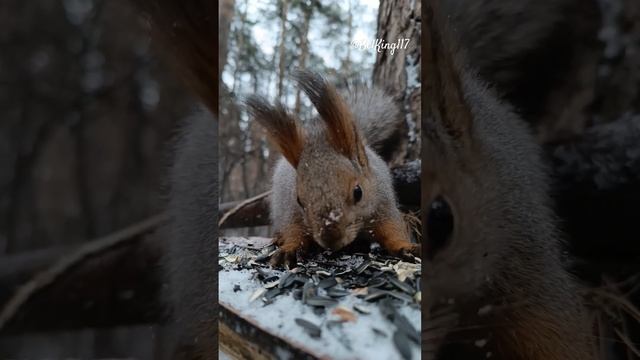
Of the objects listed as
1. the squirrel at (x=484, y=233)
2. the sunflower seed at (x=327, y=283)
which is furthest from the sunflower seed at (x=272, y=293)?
the squirrel at (x=484, y=233)

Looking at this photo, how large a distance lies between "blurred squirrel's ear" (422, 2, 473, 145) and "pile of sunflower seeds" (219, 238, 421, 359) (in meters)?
0.36

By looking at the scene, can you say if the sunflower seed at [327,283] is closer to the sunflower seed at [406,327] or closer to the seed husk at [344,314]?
the seed husk at [344,314]

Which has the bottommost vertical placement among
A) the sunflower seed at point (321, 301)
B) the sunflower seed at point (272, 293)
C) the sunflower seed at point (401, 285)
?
the sunflower seed at point (321, 301)

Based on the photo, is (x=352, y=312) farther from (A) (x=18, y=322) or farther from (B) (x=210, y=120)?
(A) (x=18, y=322)

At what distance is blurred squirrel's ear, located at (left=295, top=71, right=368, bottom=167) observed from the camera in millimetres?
1516

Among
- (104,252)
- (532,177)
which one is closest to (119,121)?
(104,252)

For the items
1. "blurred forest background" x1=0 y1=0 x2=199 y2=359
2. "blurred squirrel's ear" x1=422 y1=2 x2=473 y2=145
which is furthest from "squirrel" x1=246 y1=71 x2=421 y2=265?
"blurred forest background" x1=0 y1=0 x2=199 y2=359

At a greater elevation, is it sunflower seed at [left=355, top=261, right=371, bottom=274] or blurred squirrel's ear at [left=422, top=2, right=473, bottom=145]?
blurred squirrel's ear at [left=422, top=2, right=473, bottom=145]

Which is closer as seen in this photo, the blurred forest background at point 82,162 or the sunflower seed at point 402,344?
the sunflower seed at point 402,344

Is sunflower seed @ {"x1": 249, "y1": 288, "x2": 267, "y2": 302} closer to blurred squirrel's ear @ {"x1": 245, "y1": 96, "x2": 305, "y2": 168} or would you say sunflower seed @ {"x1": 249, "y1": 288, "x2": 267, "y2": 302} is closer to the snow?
the snow

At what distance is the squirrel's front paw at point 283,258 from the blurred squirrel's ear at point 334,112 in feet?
0.96

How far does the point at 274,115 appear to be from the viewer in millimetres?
1543

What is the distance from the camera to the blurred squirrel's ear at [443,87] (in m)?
1.55

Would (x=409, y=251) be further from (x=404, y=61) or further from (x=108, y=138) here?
(x=108, y=138)
